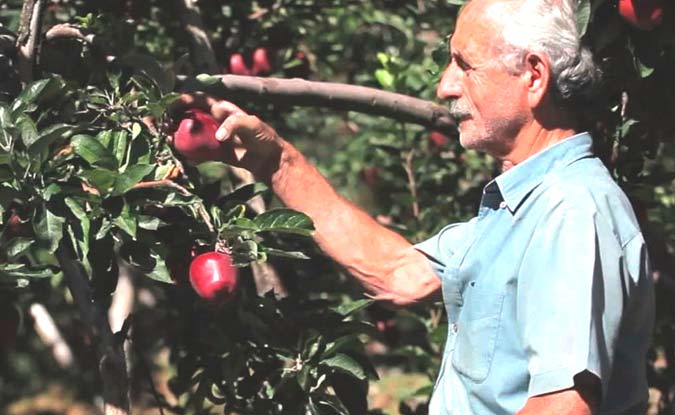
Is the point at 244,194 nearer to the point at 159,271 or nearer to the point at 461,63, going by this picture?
the point at 159,271

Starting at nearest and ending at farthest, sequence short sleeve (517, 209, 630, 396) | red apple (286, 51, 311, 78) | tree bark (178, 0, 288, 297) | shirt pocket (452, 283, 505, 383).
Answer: short sleeve (517, 209, 630, 396), shirt pocket (452, 283, 505, 383), tree bark (178, 0, 288, 297), red apple (286, 51, 311, 78)

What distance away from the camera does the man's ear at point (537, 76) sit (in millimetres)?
2627

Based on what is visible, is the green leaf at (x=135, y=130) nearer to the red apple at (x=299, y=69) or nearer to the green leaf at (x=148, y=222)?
the green leaf at (x=148, y=222)

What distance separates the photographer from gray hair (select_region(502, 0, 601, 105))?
8.64ft

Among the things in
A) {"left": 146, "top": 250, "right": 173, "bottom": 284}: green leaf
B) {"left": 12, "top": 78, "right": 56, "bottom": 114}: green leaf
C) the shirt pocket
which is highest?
{"left": 12, "top": 78, "right": 56, "bottom": 114}: green leaf

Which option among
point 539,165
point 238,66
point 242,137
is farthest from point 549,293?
point 238,66

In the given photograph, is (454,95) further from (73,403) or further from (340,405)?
(73,403)

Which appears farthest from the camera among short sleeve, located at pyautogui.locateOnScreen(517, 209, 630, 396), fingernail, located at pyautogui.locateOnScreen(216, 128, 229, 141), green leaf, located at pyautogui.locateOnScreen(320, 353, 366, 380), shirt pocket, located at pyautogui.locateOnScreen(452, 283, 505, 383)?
green leaf, located at pyautogui.locateOnScreen(320, 353, 366, 380)

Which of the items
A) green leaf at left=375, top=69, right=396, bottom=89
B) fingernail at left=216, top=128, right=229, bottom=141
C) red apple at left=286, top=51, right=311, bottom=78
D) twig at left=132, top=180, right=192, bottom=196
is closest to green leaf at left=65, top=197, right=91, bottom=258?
twig at left=132, top=180, right=192, bottom=196

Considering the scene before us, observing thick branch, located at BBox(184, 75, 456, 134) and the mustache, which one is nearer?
the mustache

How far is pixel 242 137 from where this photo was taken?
307 cm

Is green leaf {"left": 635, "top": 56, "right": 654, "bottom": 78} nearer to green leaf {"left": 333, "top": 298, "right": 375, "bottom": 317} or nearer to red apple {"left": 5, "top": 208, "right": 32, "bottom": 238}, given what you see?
green leaf {"left": 333, "top": 298, "right": 375, "bottom": 317}

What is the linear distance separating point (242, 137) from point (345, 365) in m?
0.54

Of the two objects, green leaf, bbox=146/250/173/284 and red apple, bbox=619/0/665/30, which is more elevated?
red apple, bbox=619/0/665/30
